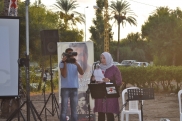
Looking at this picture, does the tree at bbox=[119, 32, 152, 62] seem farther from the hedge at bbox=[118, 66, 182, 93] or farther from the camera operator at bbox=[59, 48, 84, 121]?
the camera operator at bbox=[59, 48, 84, 121]

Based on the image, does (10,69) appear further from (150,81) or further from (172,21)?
(172,21)

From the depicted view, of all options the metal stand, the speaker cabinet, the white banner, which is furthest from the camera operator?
the speaker cabinet

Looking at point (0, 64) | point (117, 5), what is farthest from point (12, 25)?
point (117, 5)

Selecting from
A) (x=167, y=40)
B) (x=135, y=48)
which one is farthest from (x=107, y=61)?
(x=135, y=48)

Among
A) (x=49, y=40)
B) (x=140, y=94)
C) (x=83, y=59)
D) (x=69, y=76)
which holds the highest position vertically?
(x=49, y=40)

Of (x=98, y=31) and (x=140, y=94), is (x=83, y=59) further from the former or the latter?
(x=98, y=31)

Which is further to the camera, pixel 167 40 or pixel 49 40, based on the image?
pixel 167 40

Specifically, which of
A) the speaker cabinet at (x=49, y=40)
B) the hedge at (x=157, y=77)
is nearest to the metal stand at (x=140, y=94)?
the speaker cabinet at (x=49, y=40)

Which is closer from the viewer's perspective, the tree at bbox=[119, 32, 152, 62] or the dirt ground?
the dirt ground

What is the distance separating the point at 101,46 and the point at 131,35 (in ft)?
63.4

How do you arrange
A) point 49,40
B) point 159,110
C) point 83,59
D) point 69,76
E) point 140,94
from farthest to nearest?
point 159,110 → point 49,40 → point 83,59 → point 69,76 → point 140,94

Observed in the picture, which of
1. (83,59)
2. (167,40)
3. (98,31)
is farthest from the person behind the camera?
(98,31)

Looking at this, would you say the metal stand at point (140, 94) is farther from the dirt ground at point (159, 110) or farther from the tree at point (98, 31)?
the tree at point (98, 31)

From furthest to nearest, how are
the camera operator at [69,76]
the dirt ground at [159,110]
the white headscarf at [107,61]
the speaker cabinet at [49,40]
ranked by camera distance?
1. the dirt ground at [159,110]
2. the speaker cabinet at [49,40]
3. the camera operator at [69,76]
4. the white headscarf at [107,61]
